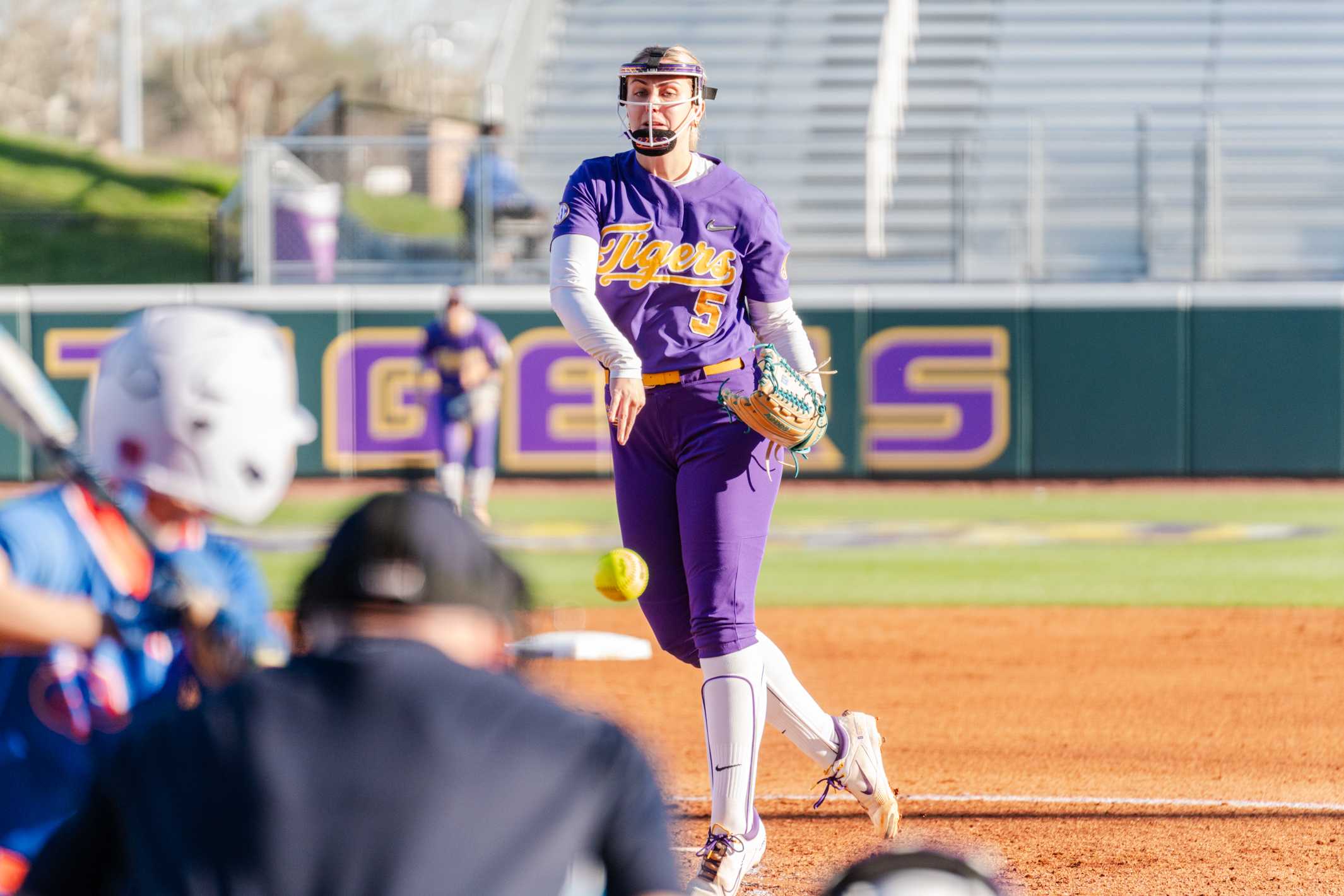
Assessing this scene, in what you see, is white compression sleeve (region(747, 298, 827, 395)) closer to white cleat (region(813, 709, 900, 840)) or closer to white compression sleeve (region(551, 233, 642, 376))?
white compression sleeve (region(551, 233, 642, 376))

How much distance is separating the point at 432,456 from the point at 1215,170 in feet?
29.1

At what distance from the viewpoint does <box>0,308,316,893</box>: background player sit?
225 centimetres

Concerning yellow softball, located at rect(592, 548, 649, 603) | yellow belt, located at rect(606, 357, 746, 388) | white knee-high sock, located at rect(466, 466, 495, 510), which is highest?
yellow belt, located at rect(606, 357, 746, 388)

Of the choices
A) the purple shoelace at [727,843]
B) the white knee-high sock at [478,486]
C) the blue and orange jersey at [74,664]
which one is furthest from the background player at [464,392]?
the blue and orange jersey at [74,664]

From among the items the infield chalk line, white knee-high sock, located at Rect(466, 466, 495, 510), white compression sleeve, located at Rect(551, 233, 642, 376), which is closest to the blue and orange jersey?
white compression sleeve, located at Rect(551, 233, 642, 376)

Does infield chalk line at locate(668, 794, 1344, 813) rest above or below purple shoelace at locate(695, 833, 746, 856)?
below

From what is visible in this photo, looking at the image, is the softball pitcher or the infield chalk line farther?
the infield chalk line

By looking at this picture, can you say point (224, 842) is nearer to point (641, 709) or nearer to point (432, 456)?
point (641, 709)

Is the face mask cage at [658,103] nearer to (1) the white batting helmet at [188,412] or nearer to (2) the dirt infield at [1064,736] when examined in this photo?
(2) the dirt infield at [1064,736]

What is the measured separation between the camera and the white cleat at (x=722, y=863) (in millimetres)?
4383

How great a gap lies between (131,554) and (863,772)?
2.82 metres

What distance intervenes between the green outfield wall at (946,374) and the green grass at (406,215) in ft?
10.1

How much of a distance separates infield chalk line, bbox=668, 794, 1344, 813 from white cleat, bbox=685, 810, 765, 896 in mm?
1237

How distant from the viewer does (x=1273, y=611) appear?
10.3 metres
